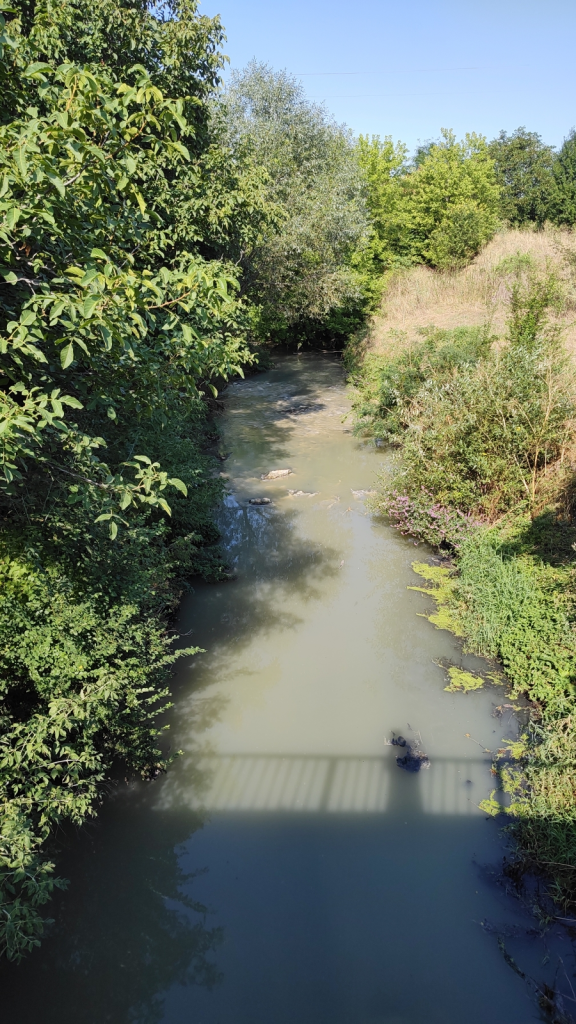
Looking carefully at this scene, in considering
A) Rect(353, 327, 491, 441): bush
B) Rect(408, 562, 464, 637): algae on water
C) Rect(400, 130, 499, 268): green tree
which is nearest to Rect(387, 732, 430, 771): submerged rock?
Rect(408, 562, 464, 637): algae on water

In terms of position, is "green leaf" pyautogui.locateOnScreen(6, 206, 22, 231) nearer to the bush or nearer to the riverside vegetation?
the riverside vegetation

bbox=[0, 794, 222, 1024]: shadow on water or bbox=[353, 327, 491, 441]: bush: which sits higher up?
bbox=[353, 327, 491, 441]: bush

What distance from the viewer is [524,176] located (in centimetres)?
3472

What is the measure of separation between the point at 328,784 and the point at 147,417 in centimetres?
359

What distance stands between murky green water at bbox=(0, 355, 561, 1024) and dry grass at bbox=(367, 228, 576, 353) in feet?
37.1

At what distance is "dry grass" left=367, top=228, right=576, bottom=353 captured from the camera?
1631cm

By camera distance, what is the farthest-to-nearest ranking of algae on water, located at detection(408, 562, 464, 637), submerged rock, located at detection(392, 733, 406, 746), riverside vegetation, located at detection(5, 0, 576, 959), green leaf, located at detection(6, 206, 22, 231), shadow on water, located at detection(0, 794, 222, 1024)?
algae on water, located at detection(408, 562, 464, 637) → submerged rock, located at detection(392, 733, 406, 746) → shadow on water, located at detection(0, 794, 222, 1024) → riverside vegetation, located at detection(5, 0, 576, 959) → green leaf, located at detection(6, 206, 22, 231)

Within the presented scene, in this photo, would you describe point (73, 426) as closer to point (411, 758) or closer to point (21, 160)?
point (21, 160)

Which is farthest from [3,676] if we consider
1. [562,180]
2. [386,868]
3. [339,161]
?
[562,180]

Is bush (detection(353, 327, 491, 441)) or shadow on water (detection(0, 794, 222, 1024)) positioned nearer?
shadow on water (detection(0, 794, 222, 1024))

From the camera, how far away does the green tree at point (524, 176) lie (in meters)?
30.7

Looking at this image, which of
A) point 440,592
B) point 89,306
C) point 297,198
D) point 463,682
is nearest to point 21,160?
point 89,306

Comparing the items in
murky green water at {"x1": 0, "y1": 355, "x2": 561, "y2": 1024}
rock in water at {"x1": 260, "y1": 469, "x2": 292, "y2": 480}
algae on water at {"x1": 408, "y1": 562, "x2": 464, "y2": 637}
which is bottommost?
murky green water at {"x1": 0, "y1": 355, "x2": 561, "y2": 1024}

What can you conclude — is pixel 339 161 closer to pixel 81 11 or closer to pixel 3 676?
pixel 81 11
